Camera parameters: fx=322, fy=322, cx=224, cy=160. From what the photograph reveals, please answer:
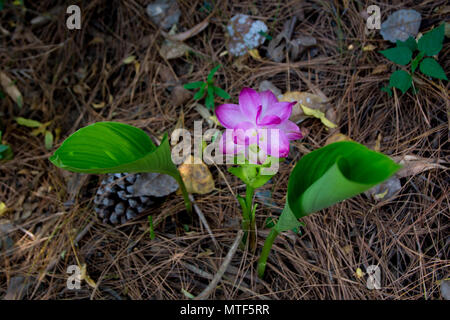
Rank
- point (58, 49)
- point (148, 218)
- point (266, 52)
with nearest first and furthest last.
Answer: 1. point (148, 218)
2. point (266, 52)
3. point (58, 49)

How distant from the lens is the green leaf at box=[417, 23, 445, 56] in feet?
3.81

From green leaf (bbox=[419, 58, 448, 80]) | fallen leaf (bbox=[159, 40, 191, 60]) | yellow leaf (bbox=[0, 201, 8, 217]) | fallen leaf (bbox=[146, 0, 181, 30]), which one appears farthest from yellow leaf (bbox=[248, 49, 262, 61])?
yellow leaf (bbox=[0, 201, 8, 217])

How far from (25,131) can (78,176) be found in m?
0.43

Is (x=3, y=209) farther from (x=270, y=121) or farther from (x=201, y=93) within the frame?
(x=270, y=121)

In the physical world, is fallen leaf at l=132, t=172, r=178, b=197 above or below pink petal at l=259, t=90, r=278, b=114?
below

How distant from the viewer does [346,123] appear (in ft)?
4.35

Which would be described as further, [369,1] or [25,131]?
[25,131]

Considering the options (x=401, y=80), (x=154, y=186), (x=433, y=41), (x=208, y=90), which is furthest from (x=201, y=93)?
(x=433, y=41)

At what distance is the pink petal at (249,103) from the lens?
79cm

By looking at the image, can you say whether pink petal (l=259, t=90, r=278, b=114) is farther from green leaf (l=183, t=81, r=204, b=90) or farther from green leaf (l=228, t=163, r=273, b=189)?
green leaf (l=183, t=81, r=204, b=90)

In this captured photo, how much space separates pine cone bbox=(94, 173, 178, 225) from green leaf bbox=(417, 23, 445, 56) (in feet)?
3.47

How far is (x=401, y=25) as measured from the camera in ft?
4.33
